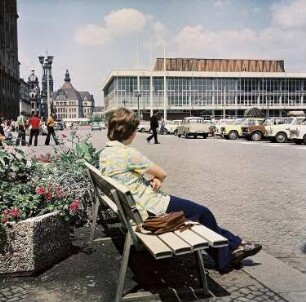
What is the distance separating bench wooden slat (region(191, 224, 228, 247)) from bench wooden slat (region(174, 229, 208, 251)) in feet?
0.12

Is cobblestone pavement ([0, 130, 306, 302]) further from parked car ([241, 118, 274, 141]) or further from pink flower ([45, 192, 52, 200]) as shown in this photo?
parked car ([241, 118, 274, 141])

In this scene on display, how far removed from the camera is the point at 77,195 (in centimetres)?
588

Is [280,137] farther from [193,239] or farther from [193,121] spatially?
[193,239]

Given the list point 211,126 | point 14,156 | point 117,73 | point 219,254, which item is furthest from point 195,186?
point 117,73

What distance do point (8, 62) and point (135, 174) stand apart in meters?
84.8

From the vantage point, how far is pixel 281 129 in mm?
30328

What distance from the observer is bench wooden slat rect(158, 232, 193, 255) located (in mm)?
3387

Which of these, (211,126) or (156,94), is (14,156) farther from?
(156,94)

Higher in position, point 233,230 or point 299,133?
point 299,133

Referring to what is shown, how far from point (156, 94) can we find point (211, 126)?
83508 millimetres

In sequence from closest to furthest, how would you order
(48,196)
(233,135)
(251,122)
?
1. (48,196)
2. (251,122)
3. (233,135)

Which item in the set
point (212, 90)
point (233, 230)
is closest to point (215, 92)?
point (212, 90)

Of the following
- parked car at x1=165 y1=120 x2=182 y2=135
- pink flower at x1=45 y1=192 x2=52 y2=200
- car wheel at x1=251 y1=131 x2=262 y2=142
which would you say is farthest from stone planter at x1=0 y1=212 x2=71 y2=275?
parked car at x1=165 y1=120 x2=182 y2=135

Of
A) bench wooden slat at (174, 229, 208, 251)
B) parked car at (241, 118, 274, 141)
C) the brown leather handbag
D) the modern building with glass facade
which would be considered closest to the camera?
bench wooden slat at (174, 229, 208, 251)
